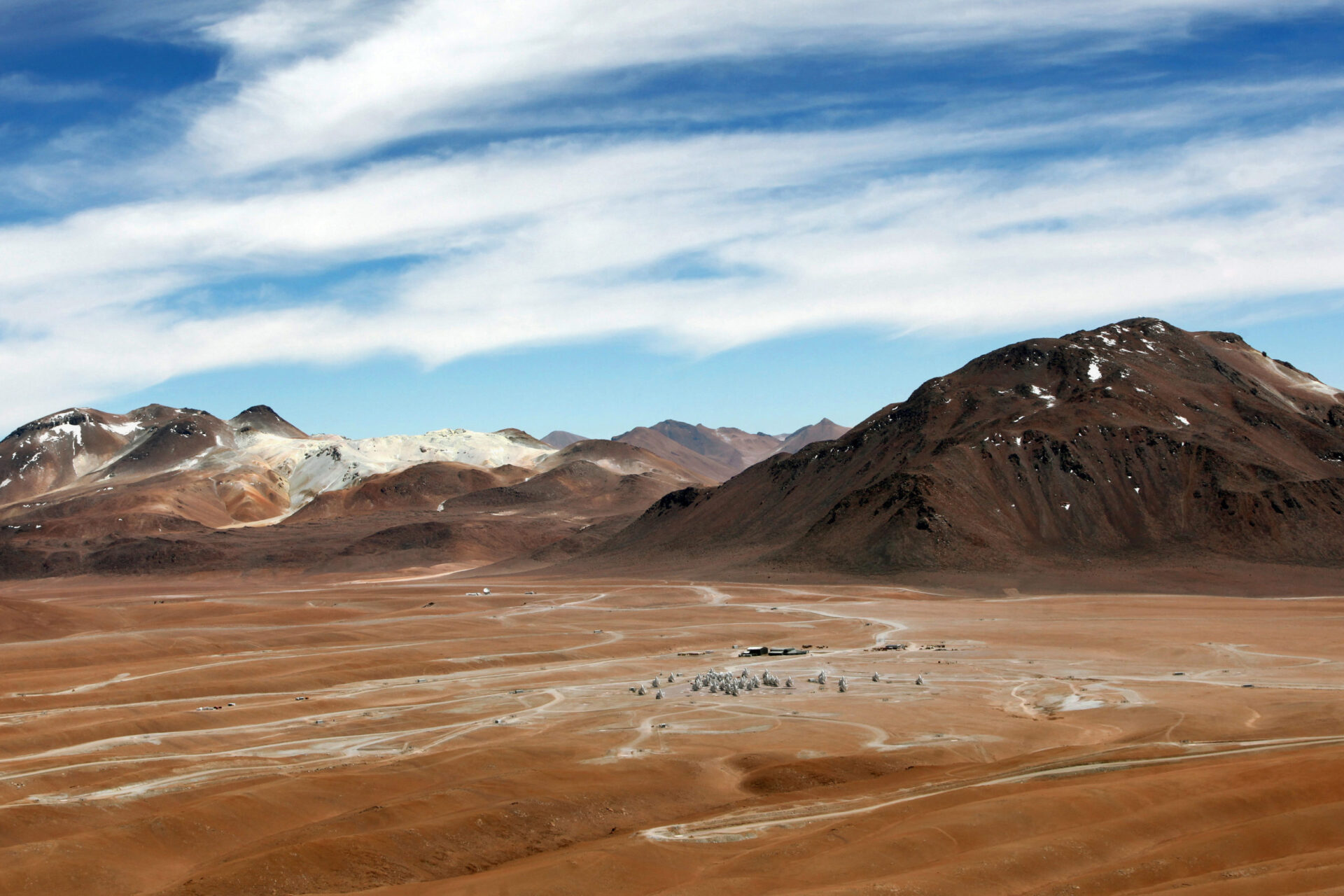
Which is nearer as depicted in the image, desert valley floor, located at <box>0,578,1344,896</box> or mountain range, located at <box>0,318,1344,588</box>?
desert valley floor, located at <box>0,578,1344,896</box>

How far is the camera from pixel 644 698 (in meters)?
46.6

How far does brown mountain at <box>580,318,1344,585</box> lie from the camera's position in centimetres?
12312

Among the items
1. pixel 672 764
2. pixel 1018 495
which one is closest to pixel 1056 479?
pixel 1018 495

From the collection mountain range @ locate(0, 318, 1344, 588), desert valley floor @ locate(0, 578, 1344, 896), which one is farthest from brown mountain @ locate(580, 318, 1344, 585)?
desert valley floor @ locate(0, 578, 1344, 896)

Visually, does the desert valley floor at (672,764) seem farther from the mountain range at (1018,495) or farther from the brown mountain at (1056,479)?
the brown mountain at (1056,479)

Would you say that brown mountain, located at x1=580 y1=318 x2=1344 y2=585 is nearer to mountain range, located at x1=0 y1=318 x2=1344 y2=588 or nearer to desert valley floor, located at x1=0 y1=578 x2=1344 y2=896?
mountain range, located at x1=0 y1=318 x2=1344 y2=588

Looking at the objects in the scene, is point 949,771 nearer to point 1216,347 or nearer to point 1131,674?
point 1131,674

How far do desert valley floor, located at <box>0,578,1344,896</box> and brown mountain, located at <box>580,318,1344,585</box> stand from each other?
52146 mm

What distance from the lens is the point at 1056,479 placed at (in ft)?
442

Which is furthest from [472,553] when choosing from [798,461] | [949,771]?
[949,771]

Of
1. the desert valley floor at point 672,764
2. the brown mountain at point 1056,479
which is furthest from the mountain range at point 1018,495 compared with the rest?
the desert valley floor at point 672,764

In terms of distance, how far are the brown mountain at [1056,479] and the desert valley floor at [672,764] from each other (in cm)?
5215

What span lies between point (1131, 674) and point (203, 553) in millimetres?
165859

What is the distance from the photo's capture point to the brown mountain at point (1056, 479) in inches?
4847
